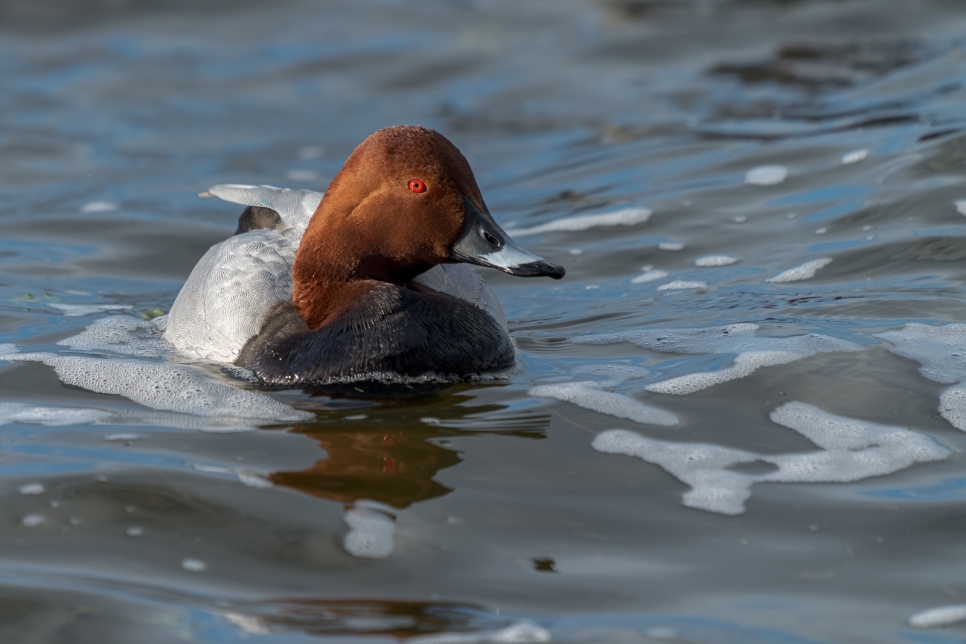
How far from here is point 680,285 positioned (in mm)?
5770

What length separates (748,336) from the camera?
463cm

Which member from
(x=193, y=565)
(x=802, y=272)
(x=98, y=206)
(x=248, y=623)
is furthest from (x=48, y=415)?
(x=98, y=206)

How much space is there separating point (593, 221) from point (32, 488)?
4.55 metres

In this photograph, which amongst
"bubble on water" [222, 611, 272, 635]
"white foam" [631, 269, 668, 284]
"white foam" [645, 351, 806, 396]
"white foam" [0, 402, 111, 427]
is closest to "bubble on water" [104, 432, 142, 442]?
"white foam" [0, 402, 111, 427]

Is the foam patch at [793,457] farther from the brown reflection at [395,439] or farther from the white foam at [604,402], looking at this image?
the brown reflection at [395,439]

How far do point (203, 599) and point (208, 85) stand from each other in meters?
10.3

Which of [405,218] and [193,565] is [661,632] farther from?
[405,218]

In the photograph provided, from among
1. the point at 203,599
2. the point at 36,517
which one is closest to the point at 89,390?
the point at 36,517

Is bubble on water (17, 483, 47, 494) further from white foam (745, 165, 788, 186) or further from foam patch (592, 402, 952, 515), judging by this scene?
white foam (745, 165, 788, 186)

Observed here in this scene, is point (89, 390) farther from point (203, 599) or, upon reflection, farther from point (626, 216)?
point (626, 216)

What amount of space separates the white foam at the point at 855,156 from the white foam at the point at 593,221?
135 cm

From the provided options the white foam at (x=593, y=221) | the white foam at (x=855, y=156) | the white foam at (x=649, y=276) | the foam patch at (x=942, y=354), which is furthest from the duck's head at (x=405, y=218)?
the white foam at (x=855, y=156)

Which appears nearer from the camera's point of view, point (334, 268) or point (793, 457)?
point (793, 457)

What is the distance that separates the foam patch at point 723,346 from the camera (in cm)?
411
